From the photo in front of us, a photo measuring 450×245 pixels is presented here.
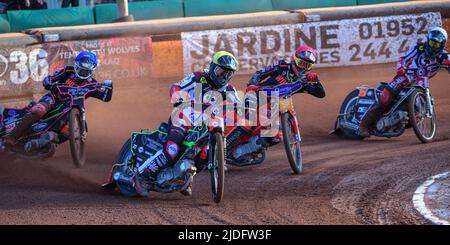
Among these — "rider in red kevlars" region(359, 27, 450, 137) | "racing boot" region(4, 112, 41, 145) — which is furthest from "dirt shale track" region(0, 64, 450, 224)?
"rider in red kevlars" region(359, 27, 450, 137)

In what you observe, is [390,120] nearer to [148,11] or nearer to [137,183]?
[137,183]

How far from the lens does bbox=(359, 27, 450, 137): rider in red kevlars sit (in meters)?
12.6

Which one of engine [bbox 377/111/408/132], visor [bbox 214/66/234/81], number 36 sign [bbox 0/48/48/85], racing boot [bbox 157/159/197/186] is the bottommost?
engine [bbox 377/111/408/132]

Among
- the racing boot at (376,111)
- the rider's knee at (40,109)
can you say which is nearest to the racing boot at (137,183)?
the rider's knee at (40,109)

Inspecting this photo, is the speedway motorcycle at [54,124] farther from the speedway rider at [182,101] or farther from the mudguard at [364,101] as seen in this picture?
the mudguard at [364,101]

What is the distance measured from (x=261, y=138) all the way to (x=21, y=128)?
139 inches

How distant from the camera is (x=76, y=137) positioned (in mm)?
11891

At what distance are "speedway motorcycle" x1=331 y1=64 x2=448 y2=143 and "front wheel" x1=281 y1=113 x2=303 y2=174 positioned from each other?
8.86ft

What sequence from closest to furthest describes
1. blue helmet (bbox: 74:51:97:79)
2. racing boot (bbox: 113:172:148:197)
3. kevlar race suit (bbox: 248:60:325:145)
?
racing boot (bbox: 113:172:148:197) < kevlar race suit (bbox: 248:60:325:145) < blue helmet (bbox: 74:51:97:79)

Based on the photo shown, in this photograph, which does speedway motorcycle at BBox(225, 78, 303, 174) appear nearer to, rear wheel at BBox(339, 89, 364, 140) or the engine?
the engine

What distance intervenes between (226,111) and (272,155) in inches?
117

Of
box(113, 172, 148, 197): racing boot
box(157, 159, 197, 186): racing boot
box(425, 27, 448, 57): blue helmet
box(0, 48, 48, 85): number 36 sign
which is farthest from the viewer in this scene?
box(0, 48, 48, 85): number 36 sign

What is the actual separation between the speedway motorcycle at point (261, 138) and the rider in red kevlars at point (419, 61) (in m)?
2.75

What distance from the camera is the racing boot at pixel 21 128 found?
39.8 feet
